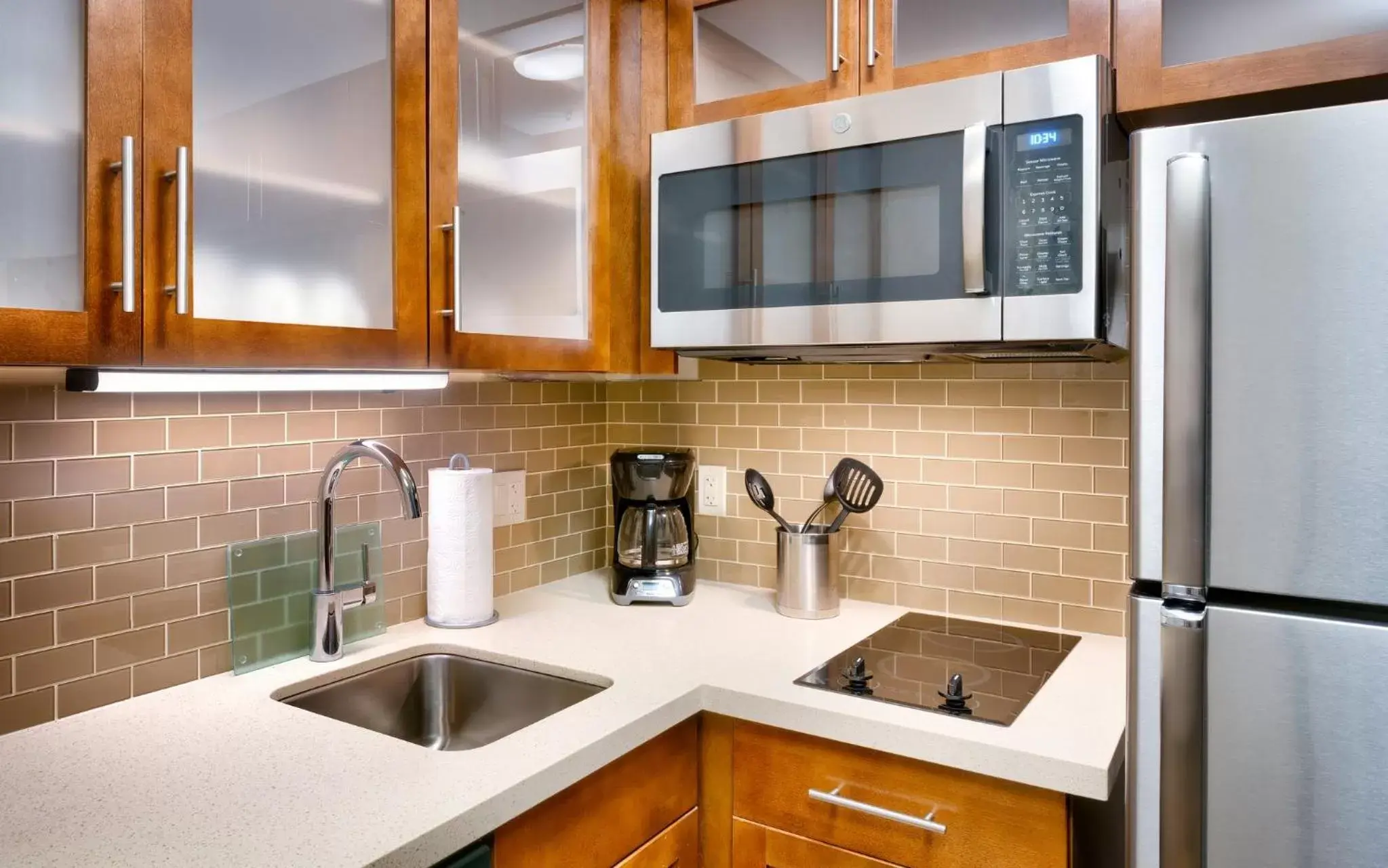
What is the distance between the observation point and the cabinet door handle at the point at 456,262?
4.44 ft

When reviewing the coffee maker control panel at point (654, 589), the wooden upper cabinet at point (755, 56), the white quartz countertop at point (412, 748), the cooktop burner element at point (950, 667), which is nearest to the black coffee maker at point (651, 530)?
the coffee maker control panel at point (654, 589)

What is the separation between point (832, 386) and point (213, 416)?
115 cm

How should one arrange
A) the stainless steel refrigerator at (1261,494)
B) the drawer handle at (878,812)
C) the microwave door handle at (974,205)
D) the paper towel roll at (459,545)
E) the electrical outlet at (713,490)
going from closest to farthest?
the stainless steel refrigerator at (1261,494)
the drawer handle at (878,812)
the microwave door handle at (974,205)
the paper towel roll at (459,545)
the electrical outlet at (713,490)

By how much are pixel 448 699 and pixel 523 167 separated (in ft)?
3.01

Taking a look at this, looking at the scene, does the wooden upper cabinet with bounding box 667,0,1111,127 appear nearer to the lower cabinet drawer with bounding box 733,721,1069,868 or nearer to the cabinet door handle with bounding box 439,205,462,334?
the cabinet door handle with bounding box 439,205,462,334

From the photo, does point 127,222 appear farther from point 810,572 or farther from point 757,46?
point 810,572

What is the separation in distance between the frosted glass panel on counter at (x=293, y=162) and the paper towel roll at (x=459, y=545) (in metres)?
0.44

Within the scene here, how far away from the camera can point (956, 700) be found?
1.32m

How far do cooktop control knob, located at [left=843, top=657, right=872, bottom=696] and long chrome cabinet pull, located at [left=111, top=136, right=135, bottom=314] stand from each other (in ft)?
3.49

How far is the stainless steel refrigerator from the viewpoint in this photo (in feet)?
2.86

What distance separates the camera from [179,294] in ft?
3.37

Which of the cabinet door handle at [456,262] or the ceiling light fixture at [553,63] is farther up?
the ceiling light fixture at [553,63]

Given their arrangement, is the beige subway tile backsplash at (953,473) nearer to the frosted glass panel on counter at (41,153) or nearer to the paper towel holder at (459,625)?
the paper towel holder at (459,625)

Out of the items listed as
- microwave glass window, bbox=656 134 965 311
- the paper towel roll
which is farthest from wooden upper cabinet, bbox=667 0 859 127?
the paper towel roll
